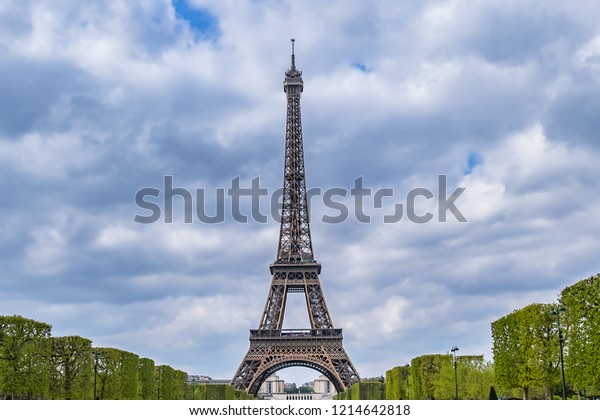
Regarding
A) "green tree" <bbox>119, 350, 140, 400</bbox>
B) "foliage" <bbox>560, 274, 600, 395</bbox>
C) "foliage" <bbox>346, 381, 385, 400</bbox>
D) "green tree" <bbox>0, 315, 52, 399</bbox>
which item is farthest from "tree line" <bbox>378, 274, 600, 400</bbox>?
"green tree" <bbox>0, 315, 52, 399</bbox>

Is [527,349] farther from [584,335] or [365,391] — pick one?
[365,391]

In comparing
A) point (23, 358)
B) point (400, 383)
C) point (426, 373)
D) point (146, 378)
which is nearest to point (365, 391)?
point (400, 383)

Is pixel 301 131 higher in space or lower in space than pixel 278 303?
higher

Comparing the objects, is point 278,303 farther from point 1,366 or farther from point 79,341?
point 1,366

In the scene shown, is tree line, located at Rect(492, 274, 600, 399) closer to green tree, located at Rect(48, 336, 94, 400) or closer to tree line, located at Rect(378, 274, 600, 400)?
tree line, located at Rect(378, 274, 600, 400)

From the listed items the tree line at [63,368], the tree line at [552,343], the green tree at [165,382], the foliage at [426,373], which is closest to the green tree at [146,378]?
the tree line at [63,368]
